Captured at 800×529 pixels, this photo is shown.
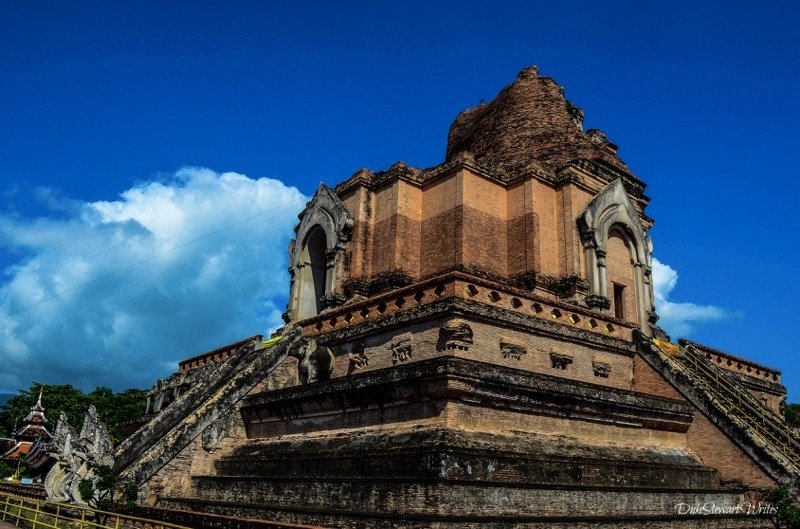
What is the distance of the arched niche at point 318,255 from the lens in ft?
72.8

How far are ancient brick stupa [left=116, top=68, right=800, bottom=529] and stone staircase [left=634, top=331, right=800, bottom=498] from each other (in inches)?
1.9

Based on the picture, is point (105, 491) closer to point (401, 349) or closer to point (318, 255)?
point (401, 349)

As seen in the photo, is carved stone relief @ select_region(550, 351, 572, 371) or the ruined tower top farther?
the ruined tower top

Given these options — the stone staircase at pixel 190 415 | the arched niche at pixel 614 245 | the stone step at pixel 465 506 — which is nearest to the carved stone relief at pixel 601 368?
the arched niche at pixel 614 245

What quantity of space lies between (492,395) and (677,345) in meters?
9.53

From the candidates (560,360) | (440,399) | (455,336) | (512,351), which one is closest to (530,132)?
(560,360)

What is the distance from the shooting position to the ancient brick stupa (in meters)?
11.9

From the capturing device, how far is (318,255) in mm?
25000

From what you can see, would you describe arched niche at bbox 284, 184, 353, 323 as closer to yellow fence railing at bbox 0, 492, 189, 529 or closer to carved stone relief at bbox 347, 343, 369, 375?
carved stone relief at bbox 347, 343, 369, 375

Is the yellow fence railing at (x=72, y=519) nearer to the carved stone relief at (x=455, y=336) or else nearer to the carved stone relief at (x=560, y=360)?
the carved stone relief at (x=455, y=336)

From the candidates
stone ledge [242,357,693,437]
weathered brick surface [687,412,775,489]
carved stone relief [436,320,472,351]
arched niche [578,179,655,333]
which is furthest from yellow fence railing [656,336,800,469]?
carved stone relief [436,320,472,351]

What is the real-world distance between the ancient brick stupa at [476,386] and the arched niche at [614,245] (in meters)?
0.07

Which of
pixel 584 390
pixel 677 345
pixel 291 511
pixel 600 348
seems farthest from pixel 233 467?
pixel 677 345

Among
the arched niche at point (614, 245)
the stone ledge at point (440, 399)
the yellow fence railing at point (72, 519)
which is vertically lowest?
the yellow fence railing at point (72, 519)
